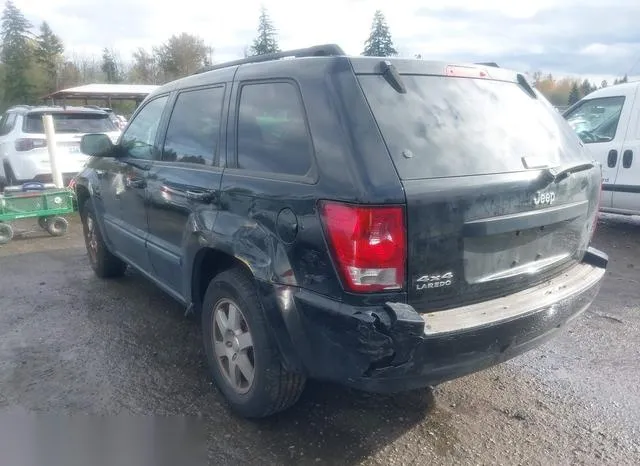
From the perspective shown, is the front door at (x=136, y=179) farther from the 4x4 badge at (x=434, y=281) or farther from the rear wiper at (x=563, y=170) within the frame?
the rear wiper at (x=563, y=170)

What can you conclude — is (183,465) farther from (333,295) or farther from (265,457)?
(333,295)

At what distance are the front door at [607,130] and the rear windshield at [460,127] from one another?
4.30 meters

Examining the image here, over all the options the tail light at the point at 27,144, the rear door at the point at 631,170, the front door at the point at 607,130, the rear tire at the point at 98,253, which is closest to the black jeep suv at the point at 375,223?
the rear tire at the point at 98,253

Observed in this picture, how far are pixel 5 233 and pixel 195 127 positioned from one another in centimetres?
500

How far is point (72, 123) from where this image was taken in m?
9.38

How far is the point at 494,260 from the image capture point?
8.73ft

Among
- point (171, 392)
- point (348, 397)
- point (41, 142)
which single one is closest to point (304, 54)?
point (348, 397)

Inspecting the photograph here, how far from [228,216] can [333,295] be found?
2.85 feet

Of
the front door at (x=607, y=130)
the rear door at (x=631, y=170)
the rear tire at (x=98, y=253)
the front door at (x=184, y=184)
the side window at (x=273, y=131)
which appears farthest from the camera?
the front door at (x=607, y=130)

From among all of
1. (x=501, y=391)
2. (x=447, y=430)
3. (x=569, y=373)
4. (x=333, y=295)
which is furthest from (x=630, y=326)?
(x=333, y=295)

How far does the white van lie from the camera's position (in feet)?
21.9

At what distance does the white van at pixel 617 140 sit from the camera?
21.9ft

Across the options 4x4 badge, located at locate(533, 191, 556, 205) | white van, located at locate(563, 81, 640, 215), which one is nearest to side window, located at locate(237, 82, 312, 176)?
4x4 badge, located at locate(533, 191, 556, 205)

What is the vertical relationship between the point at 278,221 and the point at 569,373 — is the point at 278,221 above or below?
above
